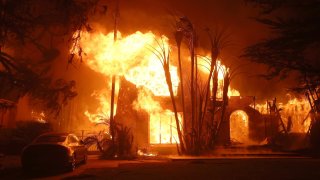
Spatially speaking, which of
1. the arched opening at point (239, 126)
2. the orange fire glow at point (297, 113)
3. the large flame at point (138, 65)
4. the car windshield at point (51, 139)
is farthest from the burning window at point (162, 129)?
the orange fire glow at point (297, 113)

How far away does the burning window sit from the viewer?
27.8 m

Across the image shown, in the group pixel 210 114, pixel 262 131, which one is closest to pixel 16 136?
pixel 210 114

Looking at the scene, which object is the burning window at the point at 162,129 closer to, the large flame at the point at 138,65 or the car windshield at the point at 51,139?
the large flame at the point at 138,65

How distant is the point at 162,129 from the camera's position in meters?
27.9

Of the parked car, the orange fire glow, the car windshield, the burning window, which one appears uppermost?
the orange fire glow

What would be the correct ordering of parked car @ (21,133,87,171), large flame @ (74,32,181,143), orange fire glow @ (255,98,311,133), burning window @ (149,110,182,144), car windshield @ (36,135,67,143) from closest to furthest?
parked car @ (21,133,87,171) → car windshield @ (36,135,67,143) → large flame @ (74,32,181,143) → burning window @ (149,110,182,144) → orange fire glow @ (255,98,311,133)

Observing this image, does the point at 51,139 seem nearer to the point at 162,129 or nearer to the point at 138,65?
the point at 138,65

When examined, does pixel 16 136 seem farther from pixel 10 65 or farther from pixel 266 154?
pixel 266 154

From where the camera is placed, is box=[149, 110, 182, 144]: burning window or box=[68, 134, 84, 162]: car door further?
box=[149, 110, 182, 144]: burning window

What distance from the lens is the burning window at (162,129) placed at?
27750 millimetres

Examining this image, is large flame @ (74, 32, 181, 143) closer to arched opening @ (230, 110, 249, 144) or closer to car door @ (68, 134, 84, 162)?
arched opening @ (230, 110, 249, 144)

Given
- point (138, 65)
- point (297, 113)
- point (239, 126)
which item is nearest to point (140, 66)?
point (138, 65)

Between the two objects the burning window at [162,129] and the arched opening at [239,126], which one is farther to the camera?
the arched opening at [239,126]

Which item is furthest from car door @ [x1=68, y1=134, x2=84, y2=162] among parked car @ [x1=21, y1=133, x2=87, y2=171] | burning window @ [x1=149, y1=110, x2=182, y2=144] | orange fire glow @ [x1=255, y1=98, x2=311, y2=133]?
orange fire glow @ [x1=255, y1=98, x2=311, y2=133]
